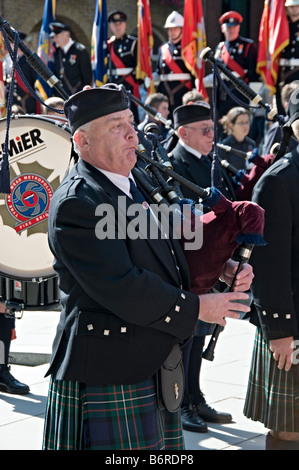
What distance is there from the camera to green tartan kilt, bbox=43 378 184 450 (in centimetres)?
261

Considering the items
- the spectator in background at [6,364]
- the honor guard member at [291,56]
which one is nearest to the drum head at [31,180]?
the spectator in background at [6,364]

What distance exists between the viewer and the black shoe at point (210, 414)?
463 centimetres

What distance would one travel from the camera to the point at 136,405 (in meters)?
2.64

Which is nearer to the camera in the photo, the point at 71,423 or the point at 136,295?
the point at 136,295

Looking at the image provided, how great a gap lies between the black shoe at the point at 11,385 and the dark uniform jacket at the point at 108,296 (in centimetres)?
258

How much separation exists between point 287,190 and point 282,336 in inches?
23.5

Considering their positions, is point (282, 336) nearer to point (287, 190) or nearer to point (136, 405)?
point (287, 190)

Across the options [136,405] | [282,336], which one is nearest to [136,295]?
[136,405]

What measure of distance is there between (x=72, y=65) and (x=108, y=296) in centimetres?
935

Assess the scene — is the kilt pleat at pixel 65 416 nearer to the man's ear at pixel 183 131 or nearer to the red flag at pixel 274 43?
the man's ear at pixel 183 131

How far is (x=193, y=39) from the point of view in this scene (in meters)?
11.0

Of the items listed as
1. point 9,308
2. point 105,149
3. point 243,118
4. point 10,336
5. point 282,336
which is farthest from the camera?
point 243,118

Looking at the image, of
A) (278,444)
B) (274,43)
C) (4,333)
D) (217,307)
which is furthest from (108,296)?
(274,43)

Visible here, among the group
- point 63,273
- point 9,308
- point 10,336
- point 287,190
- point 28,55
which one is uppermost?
point 28,55
